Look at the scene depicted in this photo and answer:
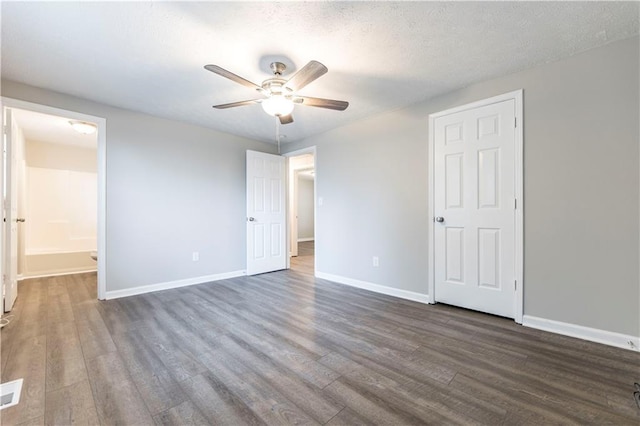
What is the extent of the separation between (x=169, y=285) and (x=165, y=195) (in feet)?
4.05

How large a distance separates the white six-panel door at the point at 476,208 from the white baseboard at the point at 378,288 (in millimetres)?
210

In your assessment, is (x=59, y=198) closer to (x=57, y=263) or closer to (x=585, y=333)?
(x=57, y=263)

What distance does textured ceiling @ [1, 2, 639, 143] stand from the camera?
170cm

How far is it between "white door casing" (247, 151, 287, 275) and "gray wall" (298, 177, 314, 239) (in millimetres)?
4770

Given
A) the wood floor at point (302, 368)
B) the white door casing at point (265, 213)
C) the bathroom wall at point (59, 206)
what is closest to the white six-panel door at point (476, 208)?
the wood floor at point (302, 368)

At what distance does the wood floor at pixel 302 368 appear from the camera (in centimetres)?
137

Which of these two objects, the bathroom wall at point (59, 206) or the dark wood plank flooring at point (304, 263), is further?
the dark wood plank flooring at point (304, 263)

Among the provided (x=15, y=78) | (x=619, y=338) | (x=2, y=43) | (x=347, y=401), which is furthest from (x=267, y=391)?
(x=15, y=78)

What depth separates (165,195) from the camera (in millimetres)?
3684

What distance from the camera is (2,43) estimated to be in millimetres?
2027

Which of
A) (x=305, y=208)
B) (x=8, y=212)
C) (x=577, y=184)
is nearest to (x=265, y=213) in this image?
(x=8, y=212)

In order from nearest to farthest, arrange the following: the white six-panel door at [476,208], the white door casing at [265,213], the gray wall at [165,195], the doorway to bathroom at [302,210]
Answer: the white six-panel door at [476,208] → the gray wall at [165,195] → the white door casing at [265,213] → the doorway to bathroom at [302,210]

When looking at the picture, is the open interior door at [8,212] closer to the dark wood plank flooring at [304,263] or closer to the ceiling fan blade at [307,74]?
the ceiling fan blade at [307,74]

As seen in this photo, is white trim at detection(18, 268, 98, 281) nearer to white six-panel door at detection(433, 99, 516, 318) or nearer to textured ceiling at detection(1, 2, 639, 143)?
textured ceiling at detection(1, 2, 639, 143)
